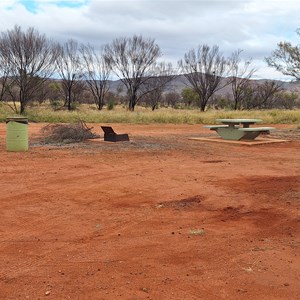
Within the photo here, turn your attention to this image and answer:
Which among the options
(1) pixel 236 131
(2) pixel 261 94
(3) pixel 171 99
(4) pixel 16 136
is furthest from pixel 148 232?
(3) pixel 171 99

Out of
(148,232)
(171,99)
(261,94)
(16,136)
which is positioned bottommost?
(148,232)

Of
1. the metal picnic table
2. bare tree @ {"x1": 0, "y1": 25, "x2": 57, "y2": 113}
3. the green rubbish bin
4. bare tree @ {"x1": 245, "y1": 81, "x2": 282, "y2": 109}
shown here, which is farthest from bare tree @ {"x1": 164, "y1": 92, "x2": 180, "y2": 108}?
the green rubbish bin

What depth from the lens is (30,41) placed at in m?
32.2

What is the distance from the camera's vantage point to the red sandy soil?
11.0ft

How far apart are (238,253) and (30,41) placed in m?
31.1

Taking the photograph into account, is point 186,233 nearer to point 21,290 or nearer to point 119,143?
point 21,290

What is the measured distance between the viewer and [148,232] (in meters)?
4.66

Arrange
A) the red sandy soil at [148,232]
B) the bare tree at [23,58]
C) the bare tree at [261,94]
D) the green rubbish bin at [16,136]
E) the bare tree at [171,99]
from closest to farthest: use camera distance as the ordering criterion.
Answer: the red sandy soil at [148,232], the green rubbish bin at [16,136], the bare tree at [23,58], the bare tree at [261,94], the bare tree at [171,99]

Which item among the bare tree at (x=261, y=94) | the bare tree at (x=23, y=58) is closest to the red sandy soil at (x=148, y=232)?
the bare tree at (x=23, y=58)

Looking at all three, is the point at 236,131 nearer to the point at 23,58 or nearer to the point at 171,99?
the point at 23,58

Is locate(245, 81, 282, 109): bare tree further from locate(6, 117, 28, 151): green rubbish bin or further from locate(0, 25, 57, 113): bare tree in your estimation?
locate(6, 117, 28, 151): green rubbish bin

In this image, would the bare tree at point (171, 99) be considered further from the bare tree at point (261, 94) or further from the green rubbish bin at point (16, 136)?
the green rubbish bin at point (16, 136)

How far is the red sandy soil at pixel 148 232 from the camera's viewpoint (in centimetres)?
336

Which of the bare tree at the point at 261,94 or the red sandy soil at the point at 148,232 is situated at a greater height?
the bare tree at the point at 261,94
